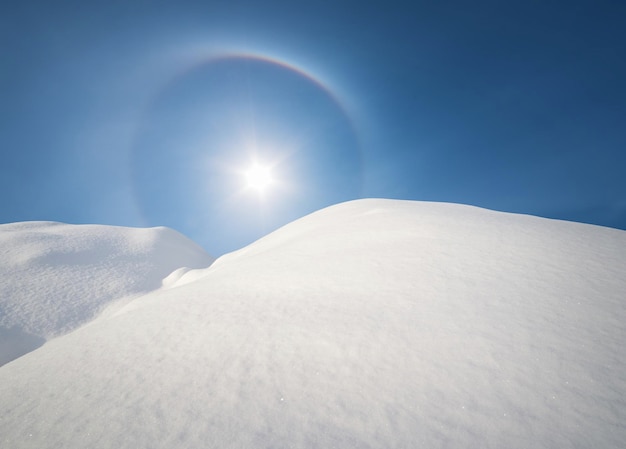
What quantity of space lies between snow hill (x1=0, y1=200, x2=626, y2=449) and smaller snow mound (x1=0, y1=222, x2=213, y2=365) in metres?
5.26

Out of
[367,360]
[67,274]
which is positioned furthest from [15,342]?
[367,360]

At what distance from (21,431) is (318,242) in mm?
7060

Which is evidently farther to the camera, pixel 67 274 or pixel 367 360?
pixel 67 274

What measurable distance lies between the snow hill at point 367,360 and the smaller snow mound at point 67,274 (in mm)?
5258

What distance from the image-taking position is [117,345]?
170 inches

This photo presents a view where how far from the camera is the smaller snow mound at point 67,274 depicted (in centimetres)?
839

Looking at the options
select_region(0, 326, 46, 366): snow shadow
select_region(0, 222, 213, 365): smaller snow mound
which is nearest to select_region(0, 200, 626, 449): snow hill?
select_region(0, 326, 46, 366): snow shadow

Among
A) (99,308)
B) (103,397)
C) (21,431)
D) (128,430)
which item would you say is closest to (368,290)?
(128,430)

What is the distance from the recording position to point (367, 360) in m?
3.15

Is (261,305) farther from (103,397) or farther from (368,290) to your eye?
(103,397)

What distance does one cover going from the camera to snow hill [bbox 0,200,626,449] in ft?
7.80

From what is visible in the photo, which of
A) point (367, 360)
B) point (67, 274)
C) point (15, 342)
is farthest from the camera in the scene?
point (67, 274)

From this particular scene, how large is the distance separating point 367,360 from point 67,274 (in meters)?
15.6

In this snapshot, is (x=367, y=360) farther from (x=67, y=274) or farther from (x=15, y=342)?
(x=67, y=274)
